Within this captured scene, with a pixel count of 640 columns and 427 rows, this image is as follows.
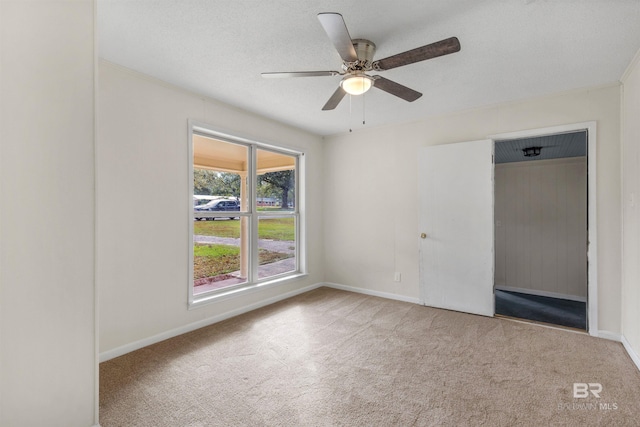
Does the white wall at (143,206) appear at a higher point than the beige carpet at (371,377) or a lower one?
higher

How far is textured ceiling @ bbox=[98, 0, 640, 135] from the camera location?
1.83m

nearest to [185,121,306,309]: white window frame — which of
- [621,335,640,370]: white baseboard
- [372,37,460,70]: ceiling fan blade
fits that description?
[372,37,460,70]: ceiling fan blade

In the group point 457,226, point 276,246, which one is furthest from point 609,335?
point 276,246

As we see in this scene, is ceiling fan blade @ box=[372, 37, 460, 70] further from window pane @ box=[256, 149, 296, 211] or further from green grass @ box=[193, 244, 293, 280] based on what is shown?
green grass @ box=[193, 244, 293, 280]

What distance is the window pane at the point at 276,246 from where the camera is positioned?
4117mm

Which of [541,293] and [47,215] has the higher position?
[47,215]

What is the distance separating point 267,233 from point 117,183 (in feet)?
6.50

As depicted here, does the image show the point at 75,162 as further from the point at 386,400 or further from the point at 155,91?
the point at 386,400

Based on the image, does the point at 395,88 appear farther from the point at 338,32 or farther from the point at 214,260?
the point at 214,260

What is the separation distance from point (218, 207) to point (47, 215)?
211cm

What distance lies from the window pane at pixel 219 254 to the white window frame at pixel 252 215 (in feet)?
0.22

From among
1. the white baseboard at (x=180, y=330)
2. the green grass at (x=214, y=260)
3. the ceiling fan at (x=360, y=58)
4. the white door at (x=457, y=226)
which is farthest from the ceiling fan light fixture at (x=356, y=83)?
the white baseboard at (x=180, y=330)

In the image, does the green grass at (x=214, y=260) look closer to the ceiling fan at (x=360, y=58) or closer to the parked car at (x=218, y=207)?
the parked car at (x=218, y=207)

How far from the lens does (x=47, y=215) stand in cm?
143
